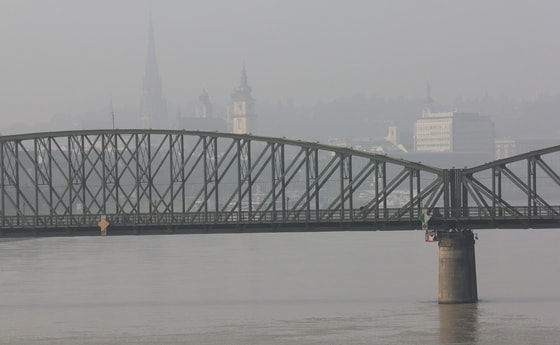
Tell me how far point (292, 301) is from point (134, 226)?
1393cm

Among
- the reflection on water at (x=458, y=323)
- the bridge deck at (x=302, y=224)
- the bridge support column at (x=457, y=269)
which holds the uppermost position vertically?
the bridge deck at (x=302, y=224)

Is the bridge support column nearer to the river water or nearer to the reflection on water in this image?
the reflection on water

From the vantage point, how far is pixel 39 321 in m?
81.4

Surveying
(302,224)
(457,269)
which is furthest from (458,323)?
(302,224)

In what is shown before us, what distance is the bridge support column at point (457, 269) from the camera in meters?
85.2

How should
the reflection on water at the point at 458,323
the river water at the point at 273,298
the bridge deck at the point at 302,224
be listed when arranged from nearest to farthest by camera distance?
the reflection on water at the point at 458,323
the river water at the point at 273,298
the bridge deck at the point at 302,224

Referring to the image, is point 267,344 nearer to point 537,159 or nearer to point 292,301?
point 292,301

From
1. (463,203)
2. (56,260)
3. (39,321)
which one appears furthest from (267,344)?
(56,260)

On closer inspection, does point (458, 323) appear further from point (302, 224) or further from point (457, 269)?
point (302, 224)

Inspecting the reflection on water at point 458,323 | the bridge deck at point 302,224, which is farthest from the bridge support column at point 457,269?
the bridge deck at point 302,224

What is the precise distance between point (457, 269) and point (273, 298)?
16.2 m

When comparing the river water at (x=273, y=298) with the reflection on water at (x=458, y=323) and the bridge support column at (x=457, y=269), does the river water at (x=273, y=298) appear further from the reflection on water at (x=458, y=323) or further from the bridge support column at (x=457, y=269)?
the bridge support column at (x=457, y=269)

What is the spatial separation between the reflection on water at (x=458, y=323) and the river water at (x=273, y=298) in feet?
0.31

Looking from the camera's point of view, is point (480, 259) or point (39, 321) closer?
point (39, 321)
